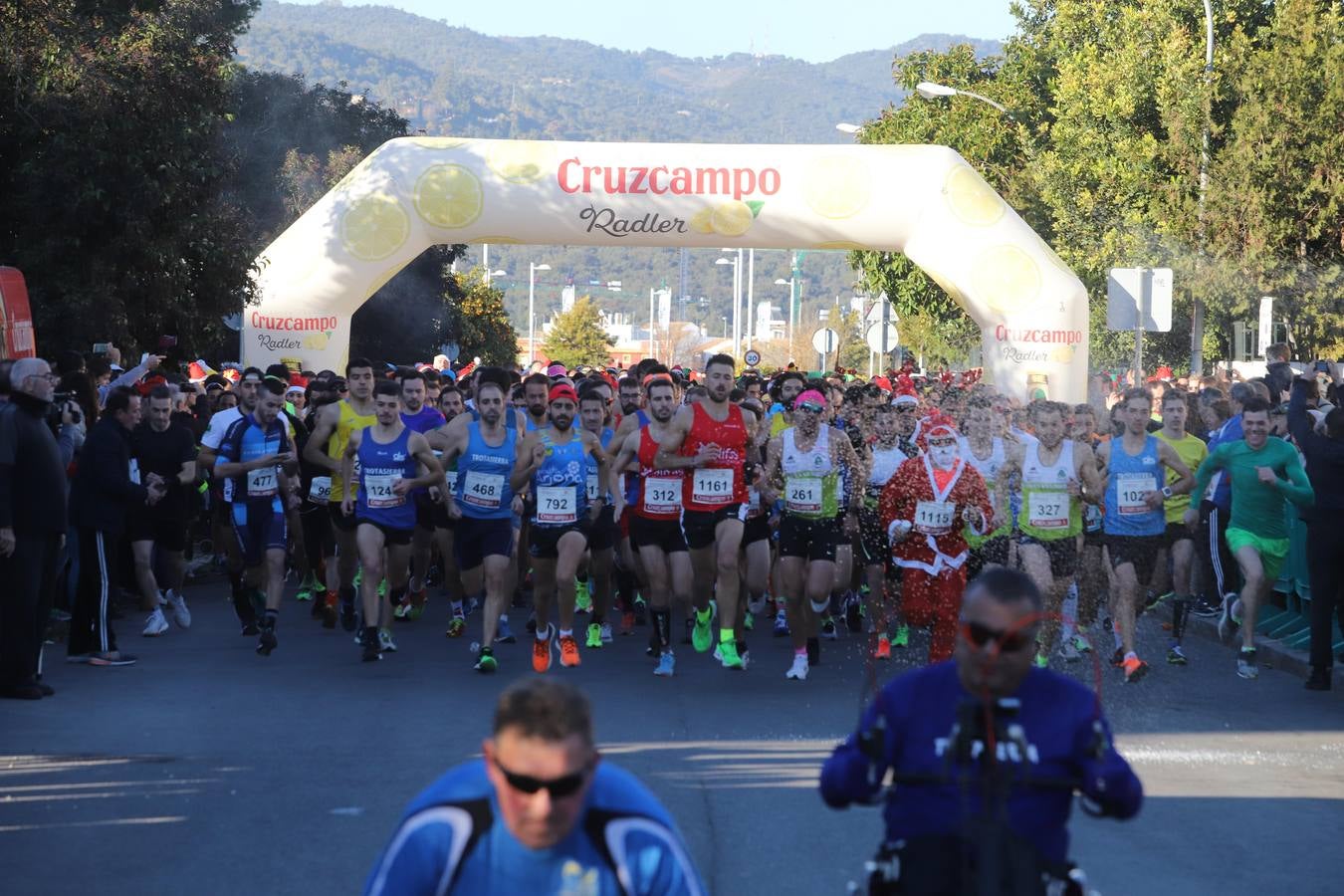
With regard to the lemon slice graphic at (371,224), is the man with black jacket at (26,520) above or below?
below

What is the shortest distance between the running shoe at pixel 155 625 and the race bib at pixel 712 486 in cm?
427

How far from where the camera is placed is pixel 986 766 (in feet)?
13.1

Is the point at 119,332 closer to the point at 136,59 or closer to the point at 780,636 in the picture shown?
the point at 136,59

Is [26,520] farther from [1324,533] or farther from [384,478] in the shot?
[1324,533]

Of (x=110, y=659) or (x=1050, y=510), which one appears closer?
(x=1050, y=510)

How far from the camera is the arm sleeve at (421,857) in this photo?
3.38 metres

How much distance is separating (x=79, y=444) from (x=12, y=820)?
244 inches

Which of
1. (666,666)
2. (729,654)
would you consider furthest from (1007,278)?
(666,666)

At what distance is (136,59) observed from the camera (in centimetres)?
2097

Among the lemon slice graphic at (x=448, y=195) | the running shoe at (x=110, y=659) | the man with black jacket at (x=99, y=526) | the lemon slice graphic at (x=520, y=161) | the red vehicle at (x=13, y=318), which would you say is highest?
the lemon slice graphic at (x=520, y=161)

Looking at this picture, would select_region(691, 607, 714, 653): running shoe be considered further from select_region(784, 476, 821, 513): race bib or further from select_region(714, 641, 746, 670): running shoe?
select_region(784, 476, 821, 513): race bib

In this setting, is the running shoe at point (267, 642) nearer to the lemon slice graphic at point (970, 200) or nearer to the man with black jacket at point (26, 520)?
the man with black jacket at point (26, 520)

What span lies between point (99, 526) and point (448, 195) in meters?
11.7

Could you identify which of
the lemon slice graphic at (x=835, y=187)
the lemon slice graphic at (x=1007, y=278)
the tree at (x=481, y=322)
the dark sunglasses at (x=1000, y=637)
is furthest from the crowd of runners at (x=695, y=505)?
the tree at (x=481, y=322)
